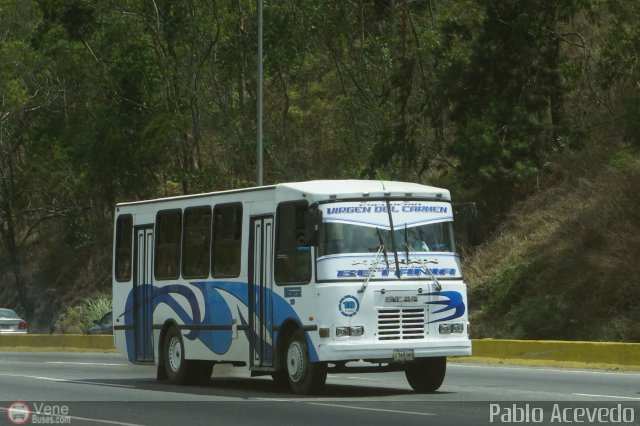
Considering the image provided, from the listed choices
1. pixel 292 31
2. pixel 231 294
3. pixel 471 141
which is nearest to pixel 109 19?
pixel 292 31

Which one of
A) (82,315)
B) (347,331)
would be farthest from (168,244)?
(82,315)

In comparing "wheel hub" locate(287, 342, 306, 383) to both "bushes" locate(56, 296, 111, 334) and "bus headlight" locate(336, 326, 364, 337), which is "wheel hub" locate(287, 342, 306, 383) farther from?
"bushes" locate(56, 296, 111, 334)

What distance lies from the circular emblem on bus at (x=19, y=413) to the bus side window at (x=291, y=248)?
406 cm

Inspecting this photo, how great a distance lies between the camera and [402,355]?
60.0 ft

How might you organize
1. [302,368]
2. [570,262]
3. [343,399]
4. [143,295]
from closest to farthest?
[343,399]
[302,368]
[143,295]
[570,262]

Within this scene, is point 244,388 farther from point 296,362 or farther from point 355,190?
point 355,190

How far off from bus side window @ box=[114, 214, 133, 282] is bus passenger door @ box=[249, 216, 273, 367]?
451cm

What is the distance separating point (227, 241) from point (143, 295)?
122 inches

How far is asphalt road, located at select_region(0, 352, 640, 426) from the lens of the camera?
15.1 metres

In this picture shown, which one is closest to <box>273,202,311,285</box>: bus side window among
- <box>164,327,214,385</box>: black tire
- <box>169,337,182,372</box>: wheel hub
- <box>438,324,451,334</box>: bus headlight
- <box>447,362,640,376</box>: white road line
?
<box>438,324,451,334</box>: bus headlight

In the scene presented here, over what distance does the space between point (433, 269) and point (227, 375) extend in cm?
739

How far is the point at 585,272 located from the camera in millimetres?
32062

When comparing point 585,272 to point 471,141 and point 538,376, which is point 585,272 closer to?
point 471,141

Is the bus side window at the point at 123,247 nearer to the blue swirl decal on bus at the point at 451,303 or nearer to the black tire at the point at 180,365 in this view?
the black tire at the point at 180,365
